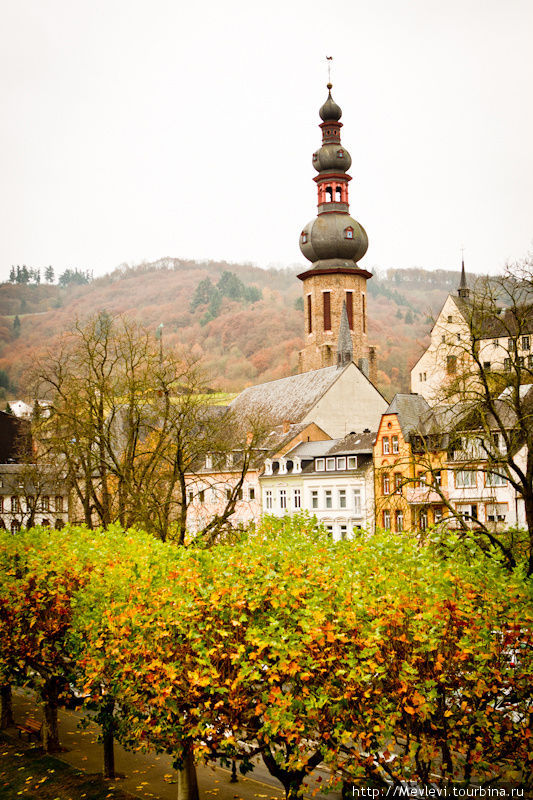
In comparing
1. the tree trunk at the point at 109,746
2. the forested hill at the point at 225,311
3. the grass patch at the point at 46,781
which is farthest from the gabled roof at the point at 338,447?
the tree trunk at the point at 109,746

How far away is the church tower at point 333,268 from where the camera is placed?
93812 mm

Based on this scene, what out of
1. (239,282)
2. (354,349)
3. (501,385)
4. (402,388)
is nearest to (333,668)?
(501,385)

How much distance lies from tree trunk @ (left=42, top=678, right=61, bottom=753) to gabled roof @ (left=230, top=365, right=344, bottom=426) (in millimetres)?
54850

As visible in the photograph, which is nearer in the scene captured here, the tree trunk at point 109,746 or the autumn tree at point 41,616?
the tree trunk at point 109,746

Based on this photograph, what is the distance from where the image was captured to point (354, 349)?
307 feet

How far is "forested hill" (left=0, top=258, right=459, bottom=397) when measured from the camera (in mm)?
115438

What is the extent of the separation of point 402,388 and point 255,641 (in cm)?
10491

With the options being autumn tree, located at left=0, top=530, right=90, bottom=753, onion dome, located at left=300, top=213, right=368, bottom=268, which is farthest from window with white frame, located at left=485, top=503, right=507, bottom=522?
onion dome, located at left=300, top=213, right=368, bottom=268

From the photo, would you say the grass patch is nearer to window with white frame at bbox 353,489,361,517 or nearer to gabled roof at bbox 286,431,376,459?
window with white frame at bbox 353,489,361,517

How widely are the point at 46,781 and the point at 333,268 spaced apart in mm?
77646

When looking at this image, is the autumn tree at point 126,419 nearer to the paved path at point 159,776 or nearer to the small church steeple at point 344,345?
the paved path at point 159,776

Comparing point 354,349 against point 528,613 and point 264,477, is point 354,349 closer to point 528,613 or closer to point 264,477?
point 264,477

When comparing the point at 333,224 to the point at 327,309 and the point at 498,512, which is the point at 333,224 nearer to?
the point at 327,309

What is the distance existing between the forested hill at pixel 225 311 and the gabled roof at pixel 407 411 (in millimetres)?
43108
